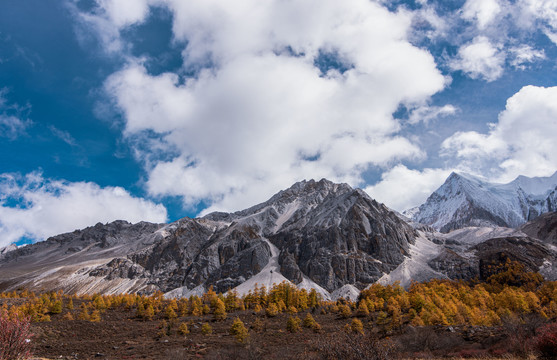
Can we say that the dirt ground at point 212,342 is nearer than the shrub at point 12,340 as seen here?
No

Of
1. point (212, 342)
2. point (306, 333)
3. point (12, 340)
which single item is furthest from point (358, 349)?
point (306, 333)

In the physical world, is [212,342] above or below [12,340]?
below

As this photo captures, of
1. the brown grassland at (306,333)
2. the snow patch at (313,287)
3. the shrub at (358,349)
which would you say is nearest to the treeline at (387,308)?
the brown grassland at (306,333)

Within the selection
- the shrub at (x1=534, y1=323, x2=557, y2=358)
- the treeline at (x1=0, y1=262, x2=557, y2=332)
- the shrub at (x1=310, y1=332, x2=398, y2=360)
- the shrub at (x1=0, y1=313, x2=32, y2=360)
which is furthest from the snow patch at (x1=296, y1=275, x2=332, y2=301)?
the shrub at (x1=0, y1=313, x2=32, y2=360)

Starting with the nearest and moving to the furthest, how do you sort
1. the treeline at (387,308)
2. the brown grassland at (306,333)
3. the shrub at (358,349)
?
the shrub at (358,349) → the brown grassland at (306,333) → the treeline at (387,308)

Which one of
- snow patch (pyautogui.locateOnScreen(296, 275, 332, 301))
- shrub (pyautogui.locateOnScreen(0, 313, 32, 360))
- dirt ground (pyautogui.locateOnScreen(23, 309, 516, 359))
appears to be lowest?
snow patch (pyautogui.locateOnScreen(296, 275, 332, 301))

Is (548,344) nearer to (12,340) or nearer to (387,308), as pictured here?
(12,340)

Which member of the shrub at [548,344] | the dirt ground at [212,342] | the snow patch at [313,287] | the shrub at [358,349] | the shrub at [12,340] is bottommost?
the snow patch at [313,287]

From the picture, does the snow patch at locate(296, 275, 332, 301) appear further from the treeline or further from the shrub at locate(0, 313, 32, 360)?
the shrub at locate(0, 313, 32, 360)

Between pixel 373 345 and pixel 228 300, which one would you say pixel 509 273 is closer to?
pixel 228 300

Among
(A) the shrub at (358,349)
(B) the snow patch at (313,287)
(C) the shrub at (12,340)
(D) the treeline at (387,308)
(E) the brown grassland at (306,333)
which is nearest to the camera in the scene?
(C) the shrub at (12,340)

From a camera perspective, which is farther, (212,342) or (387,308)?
(387,308)

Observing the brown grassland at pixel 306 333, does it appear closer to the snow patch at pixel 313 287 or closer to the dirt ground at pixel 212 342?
the dirt ground at pixel 212 342

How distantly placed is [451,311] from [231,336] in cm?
5233
